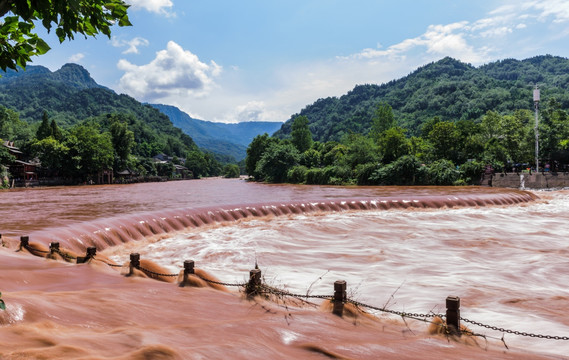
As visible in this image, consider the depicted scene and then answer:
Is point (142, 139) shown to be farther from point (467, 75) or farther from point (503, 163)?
point (467, 75)

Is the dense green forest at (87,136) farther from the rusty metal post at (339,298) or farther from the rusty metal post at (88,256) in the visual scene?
the rusty metal post at (88,256)

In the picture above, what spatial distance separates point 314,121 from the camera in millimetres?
194750

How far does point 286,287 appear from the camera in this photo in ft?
23.9

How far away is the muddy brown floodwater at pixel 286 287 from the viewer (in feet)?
12.1

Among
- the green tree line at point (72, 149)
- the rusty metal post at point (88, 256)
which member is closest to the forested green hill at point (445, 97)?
the green tree line at point (72, 149)

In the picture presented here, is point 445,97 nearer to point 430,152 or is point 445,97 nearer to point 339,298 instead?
point 430,152

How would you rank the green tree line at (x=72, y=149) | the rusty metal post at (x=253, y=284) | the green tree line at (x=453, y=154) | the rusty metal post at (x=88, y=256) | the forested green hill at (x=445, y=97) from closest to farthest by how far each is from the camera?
1. the rusty metal post at (x=253, y=284)
2. the rusty metal post at (x=88, y=256)
3. the green tree line at (x=453, y=154)
4. the green tree line at (x=72, y=149)
5. the forested green hill at (x=445, y=97)

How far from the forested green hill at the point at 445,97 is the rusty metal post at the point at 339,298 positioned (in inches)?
2378

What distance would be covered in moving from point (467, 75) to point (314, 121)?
7623cm

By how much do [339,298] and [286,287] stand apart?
242cm

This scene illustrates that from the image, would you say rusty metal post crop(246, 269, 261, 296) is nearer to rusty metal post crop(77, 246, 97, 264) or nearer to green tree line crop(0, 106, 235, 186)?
rusty metal post crop(77, 246, 97, 264)

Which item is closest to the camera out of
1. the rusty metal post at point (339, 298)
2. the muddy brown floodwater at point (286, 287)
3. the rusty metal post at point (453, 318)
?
the muddy brown floodwater at point (286, 287)

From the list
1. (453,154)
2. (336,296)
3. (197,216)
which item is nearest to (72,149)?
(197,216)

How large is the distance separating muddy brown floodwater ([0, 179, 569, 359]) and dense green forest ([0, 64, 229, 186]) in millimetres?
3092
